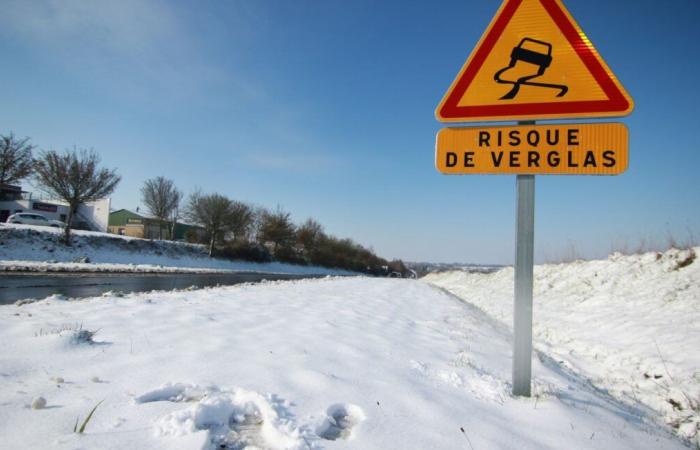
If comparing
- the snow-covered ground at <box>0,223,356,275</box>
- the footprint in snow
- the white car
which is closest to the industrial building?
the white car

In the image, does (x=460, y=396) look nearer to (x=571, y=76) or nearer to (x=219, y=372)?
(x=219, y=372)

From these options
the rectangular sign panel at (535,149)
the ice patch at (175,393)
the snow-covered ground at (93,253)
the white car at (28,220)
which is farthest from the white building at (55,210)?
the rectangular sign panel at (535,149)

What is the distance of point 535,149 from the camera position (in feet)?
7.43

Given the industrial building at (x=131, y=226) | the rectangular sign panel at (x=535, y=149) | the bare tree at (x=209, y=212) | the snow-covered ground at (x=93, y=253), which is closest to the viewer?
the rectangular sign panel at (x=535, y=149)

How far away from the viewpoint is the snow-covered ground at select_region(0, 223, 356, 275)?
15.5 metres

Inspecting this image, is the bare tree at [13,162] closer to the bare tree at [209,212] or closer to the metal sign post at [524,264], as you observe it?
the bare tree at [209,212]

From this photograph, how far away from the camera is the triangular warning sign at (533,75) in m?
2.22

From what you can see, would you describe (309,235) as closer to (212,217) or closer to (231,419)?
(212,217)

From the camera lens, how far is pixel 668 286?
6.93m

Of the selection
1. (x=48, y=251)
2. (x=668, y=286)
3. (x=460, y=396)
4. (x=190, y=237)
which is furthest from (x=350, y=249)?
(x=460, y=396)

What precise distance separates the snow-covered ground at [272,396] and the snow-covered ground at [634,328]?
110 cm

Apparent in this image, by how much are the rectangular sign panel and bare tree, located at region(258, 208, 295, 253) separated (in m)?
42.7

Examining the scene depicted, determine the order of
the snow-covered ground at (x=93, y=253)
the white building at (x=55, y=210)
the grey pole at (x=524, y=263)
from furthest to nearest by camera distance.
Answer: the white building at (x=55, y=210) → the snow-covered ground at (x=93, y=253) → the grey pole at (x=524, y=263)

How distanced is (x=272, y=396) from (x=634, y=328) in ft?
22.9
